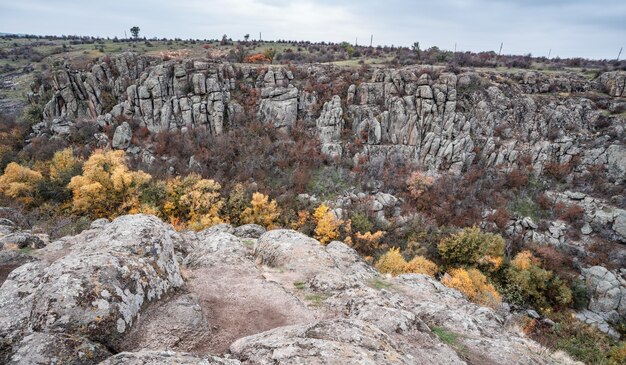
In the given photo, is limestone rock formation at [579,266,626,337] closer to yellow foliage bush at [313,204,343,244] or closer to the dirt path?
yellow foliage bush at [313,204,343,244]

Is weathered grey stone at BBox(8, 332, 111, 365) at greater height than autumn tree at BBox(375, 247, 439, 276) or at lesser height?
greater

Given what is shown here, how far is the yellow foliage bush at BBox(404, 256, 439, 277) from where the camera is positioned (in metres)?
28.7

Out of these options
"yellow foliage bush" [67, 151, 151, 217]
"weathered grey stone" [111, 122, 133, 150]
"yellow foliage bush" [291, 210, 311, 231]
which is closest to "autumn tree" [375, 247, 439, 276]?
"yellow foliage bush" [291, 210, 311, 231]

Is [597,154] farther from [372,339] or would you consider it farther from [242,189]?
[372,339]

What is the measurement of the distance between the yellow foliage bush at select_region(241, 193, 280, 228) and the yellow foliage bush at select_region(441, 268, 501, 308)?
18433mm

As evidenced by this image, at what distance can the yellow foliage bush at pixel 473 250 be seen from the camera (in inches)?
1230

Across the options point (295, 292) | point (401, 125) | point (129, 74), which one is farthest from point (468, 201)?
point (129, 74)

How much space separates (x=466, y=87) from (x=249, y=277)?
4933 cm

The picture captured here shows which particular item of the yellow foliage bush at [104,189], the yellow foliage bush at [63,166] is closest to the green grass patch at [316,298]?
the yellow foliage bush at [104,189]

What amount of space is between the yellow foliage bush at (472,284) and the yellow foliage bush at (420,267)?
57.2 inches

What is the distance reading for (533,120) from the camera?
1857 inches

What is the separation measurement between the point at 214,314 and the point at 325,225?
2547cm

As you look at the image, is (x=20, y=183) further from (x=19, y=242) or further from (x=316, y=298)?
(x=316, y=298)

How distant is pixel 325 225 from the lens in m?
34.7
